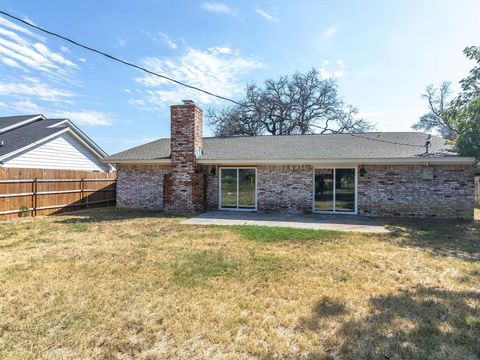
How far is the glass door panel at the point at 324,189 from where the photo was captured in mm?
11852

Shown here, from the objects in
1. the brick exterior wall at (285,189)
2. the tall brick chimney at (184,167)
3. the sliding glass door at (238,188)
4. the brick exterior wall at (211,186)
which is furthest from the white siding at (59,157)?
the brick exterior wall at (285,189)

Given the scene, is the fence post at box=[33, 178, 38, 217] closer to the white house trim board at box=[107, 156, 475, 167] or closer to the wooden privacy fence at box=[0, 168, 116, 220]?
the wooden privacy fence at box=[0, 168, 116, 220]

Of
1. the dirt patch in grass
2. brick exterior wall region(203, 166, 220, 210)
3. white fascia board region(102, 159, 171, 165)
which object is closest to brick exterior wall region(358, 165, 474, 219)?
the dirt patch in grass

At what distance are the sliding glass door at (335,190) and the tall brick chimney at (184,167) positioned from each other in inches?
188

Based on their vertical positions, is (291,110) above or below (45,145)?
above

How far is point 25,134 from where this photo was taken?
603 inches

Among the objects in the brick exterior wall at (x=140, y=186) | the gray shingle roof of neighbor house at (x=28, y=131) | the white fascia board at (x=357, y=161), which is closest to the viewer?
the white fascia board at (x=357, y=161)

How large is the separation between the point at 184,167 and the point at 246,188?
272 cm

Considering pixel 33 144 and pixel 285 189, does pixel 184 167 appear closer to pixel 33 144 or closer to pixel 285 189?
Result: pixel 285 189

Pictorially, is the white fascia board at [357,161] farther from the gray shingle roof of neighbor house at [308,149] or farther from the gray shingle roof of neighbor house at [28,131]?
the gray shingle roof of neighbor house at [28,131]

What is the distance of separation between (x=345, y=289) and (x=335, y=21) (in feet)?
29.9

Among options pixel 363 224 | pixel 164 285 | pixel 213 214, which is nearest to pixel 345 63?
pixel 363 224

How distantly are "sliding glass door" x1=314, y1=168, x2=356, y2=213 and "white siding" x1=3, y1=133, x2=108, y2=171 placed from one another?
13110 millimetres

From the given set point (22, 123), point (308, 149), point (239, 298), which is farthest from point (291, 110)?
point (239, 298)
